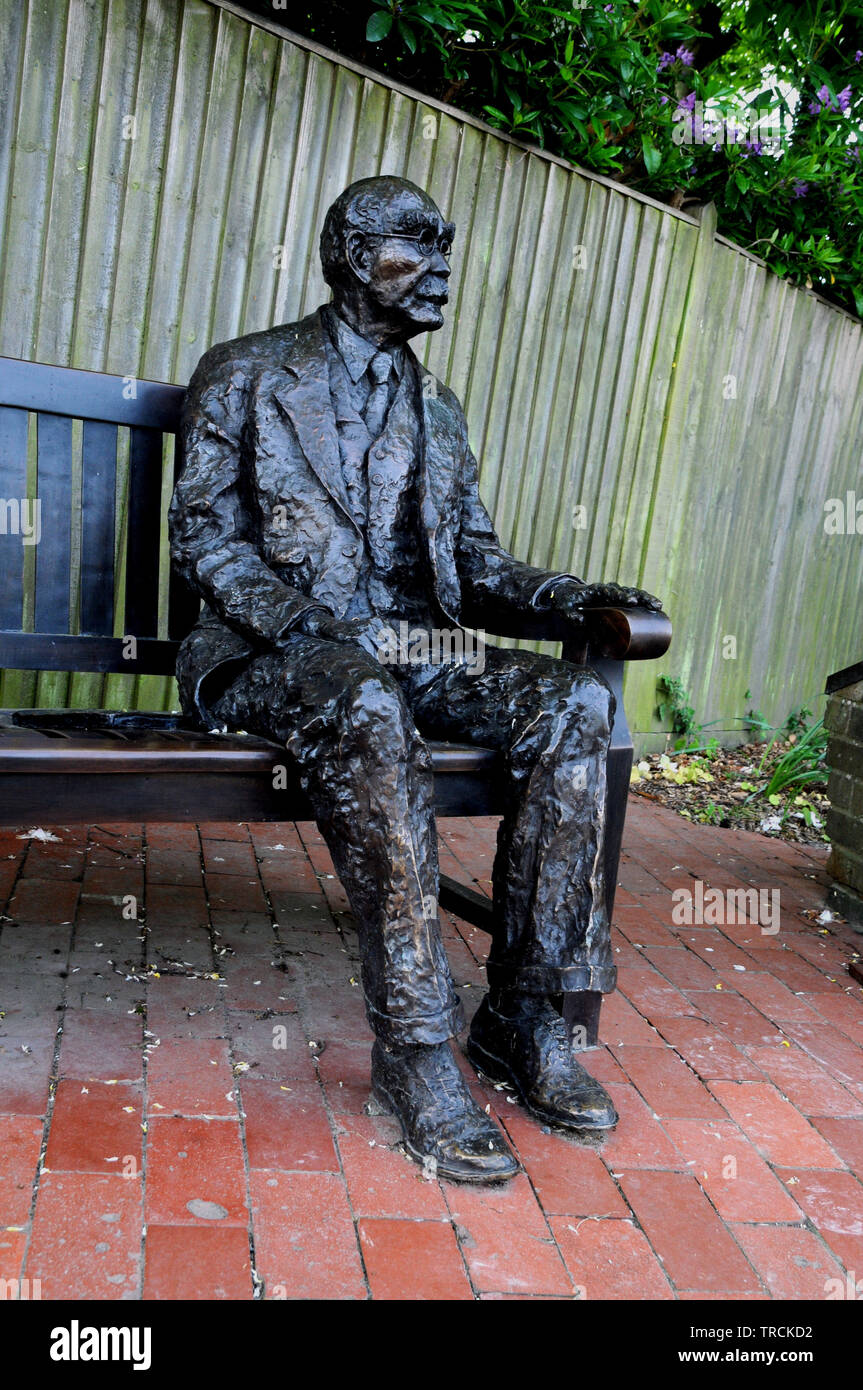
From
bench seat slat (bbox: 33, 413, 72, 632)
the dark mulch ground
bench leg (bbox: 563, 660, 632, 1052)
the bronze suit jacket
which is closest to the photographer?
bench leg (bbox: 563, 660, 632, 1052)

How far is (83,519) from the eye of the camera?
3.00 meters

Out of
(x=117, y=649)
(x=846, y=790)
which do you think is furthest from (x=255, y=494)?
(x=846, y=790)

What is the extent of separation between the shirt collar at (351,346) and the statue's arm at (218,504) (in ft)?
0.84

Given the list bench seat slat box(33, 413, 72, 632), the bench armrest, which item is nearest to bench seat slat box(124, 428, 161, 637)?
bench seat slat box(33, 413, 72, 632)

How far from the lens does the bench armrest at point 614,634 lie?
2.62 m

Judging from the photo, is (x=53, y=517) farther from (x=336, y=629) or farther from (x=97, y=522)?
(x=336, y=629)

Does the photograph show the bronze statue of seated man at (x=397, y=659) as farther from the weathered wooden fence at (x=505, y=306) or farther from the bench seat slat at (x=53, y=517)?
the weathered wooden fence at (x=505, y=306)

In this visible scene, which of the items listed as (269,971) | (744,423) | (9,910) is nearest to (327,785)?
(269,971)

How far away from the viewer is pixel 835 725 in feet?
13.6

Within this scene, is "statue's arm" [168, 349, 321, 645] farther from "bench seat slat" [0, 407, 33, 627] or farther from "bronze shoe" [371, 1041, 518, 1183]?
"bronze shoe" [371, 1041, 518, 1183]

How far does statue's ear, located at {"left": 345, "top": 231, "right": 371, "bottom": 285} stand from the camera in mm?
2748

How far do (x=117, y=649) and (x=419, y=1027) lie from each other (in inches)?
54.2

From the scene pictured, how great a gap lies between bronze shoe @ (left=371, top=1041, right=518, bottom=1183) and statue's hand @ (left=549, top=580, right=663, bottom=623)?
3.47ft
